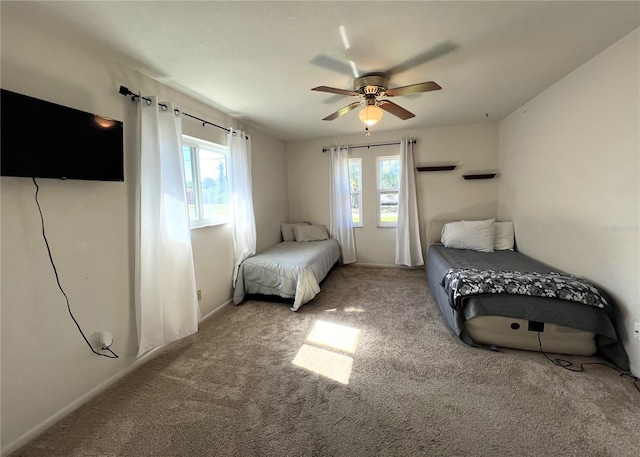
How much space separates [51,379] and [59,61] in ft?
6.16

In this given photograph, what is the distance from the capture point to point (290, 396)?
1651 mm

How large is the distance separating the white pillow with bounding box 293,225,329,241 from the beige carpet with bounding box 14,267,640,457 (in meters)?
2.13

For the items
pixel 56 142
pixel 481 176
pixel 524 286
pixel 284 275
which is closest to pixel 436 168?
A: pixel 481 176

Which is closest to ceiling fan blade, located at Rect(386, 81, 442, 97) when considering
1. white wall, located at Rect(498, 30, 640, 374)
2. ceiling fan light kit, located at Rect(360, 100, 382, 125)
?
ceiling fan light kit, located at Rect(360, 100, 382, 125)

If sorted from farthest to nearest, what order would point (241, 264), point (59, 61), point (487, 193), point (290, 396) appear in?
1. point (487, 193)
2. point (241, 264)
3. point (290, 396)
4. point (59, 61)

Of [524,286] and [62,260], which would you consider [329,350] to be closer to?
[524,286]

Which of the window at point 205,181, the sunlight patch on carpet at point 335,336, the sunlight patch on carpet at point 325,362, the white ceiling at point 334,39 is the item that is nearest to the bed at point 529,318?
the sunlight patch on carpet at point 335,336

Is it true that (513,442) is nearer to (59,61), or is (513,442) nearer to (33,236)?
(33,236)

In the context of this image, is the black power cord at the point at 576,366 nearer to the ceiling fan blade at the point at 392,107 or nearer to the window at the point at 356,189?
the ceiling fan blade at the point at 392,107

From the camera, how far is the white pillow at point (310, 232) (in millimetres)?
4371

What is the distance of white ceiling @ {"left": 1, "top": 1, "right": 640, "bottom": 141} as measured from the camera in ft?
4.48

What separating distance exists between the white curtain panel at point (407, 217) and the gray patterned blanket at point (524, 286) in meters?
1.86

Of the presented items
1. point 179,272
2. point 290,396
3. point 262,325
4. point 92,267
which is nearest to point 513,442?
point 290,396

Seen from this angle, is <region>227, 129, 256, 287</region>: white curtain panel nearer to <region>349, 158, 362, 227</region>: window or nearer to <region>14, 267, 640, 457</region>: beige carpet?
<region>14, 267, 640, 457</region>: beige carpet
